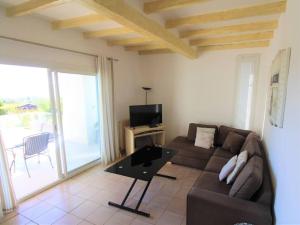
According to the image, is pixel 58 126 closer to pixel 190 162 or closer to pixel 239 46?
pixel 190 162

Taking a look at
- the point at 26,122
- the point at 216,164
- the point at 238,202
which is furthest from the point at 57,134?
the point at 238,202

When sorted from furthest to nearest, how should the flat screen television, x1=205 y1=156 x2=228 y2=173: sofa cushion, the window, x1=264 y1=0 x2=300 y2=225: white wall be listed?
the flat screen television, the window, x1=205 y1=156 x2=228 y2=173: sofa cushion, x1=264 y1=0 x2=300 y2=225: white wall

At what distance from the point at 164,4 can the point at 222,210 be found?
2111 mm

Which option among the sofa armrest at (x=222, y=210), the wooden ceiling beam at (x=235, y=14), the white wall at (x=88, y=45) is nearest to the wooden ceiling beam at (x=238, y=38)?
the wooden ceiling beam at (x=235, y=14)

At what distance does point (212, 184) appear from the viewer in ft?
7.66

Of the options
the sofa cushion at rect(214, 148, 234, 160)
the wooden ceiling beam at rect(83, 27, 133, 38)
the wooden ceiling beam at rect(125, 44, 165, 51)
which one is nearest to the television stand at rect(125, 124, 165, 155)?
the sofa cushion at rect(214, 148, 234, 160)

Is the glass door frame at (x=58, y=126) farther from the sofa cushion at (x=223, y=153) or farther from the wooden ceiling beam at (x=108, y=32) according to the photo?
the sofa cushion at (x=223, y=153)

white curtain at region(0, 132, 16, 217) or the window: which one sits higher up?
the window

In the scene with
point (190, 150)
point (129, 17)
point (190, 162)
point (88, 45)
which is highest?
point (88, 45)

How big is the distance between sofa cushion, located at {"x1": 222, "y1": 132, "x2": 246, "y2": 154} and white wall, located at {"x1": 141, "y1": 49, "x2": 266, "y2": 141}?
0.66 metres

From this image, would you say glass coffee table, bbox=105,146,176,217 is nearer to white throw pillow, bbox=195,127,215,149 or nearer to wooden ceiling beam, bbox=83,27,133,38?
white throw pillow, bbox=195,127,215,149

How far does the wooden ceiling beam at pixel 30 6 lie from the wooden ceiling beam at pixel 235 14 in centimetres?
137

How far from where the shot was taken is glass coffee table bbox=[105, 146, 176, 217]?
231 cm

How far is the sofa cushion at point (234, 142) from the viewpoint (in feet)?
11.3
